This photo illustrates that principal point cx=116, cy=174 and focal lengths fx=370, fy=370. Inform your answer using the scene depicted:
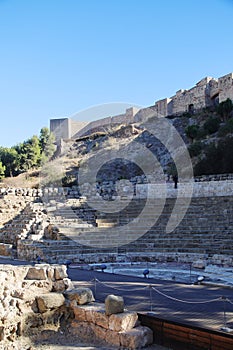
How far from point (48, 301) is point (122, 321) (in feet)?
4.37

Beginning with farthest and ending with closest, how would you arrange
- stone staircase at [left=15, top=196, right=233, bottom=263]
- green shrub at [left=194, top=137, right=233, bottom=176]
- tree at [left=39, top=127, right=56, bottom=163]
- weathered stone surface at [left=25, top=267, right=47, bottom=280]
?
tree at [left=39, top=127, right=56, bottom=163]
green shrub at [left=194, top=137, right=233, bottom=176]
stone staircase at [left=15, top=196, right=233, bottom=263]
weathered stone surface at [left=25, top=267, right=47, bottom=280]

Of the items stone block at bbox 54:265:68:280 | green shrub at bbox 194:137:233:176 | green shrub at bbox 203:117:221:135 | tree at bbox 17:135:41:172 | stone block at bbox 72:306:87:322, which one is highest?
green shrub at bbox 203:117:221:135

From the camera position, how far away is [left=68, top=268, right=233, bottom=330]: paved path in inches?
213

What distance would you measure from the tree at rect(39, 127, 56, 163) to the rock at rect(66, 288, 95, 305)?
114ft

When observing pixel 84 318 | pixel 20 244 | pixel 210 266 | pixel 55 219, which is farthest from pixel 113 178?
pixel 84 318

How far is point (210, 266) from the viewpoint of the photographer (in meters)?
10.3

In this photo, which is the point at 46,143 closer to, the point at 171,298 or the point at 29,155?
the point at 29,155

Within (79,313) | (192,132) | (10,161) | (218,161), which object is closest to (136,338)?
(79,313)

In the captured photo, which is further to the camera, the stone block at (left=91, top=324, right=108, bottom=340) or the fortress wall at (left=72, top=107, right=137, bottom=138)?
the fortress wall at (left=72, top=107, right=137, bottom=138)

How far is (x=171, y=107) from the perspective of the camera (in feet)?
139

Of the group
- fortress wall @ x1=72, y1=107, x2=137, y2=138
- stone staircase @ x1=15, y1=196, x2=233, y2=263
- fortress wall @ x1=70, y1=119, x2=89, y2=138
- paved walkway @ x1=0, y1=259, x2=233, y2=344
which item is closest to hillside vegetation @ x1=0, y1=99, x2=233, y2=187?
fortress wall @ x1=72, y1=107, x2=137, y2=138

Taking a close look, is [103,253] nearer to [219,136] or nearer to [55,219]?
[55,219]

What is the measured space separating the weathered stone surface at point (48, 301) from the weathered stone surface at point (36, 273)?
15.8 inches

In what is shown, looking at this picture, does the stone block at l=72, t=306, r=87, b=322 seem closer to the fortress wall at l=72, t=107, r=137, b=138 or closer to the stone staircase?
the stone staircase
